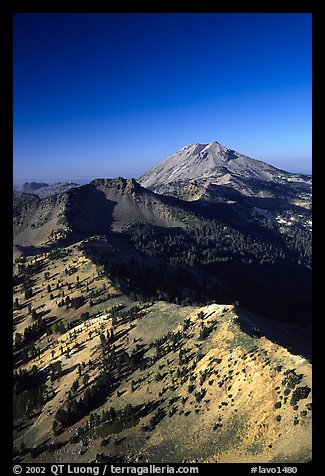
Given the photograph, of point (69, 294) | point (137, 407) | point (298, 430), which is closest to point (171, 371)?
point (137, 407)

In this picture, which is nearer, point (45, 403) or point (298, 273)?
point (45, 403)

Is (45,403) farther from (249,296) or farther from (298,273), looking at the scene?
(298,273)

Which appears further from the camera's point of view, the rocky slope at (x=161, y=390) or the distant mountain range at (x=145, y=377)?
the distant mountain range at (x=145, y=377)

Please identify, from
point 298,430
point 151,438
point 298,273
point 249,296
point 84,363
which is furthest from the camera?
point 298,273

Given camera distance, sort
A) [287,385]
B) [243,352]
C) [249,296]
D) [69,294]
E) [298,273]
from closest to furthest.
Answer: [287,385], [243,352], [69,294], [249,296], [298,273]

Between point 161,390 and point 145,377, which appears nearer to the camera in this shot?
point 161,390

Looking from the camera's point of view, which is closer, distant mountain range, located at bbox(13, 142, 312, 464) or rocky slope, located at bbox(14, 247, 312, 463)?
rocky slope, located at bbox(14, 247, 312, 463)

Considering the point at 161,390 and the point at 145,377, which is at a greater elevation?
the point at 161,390
